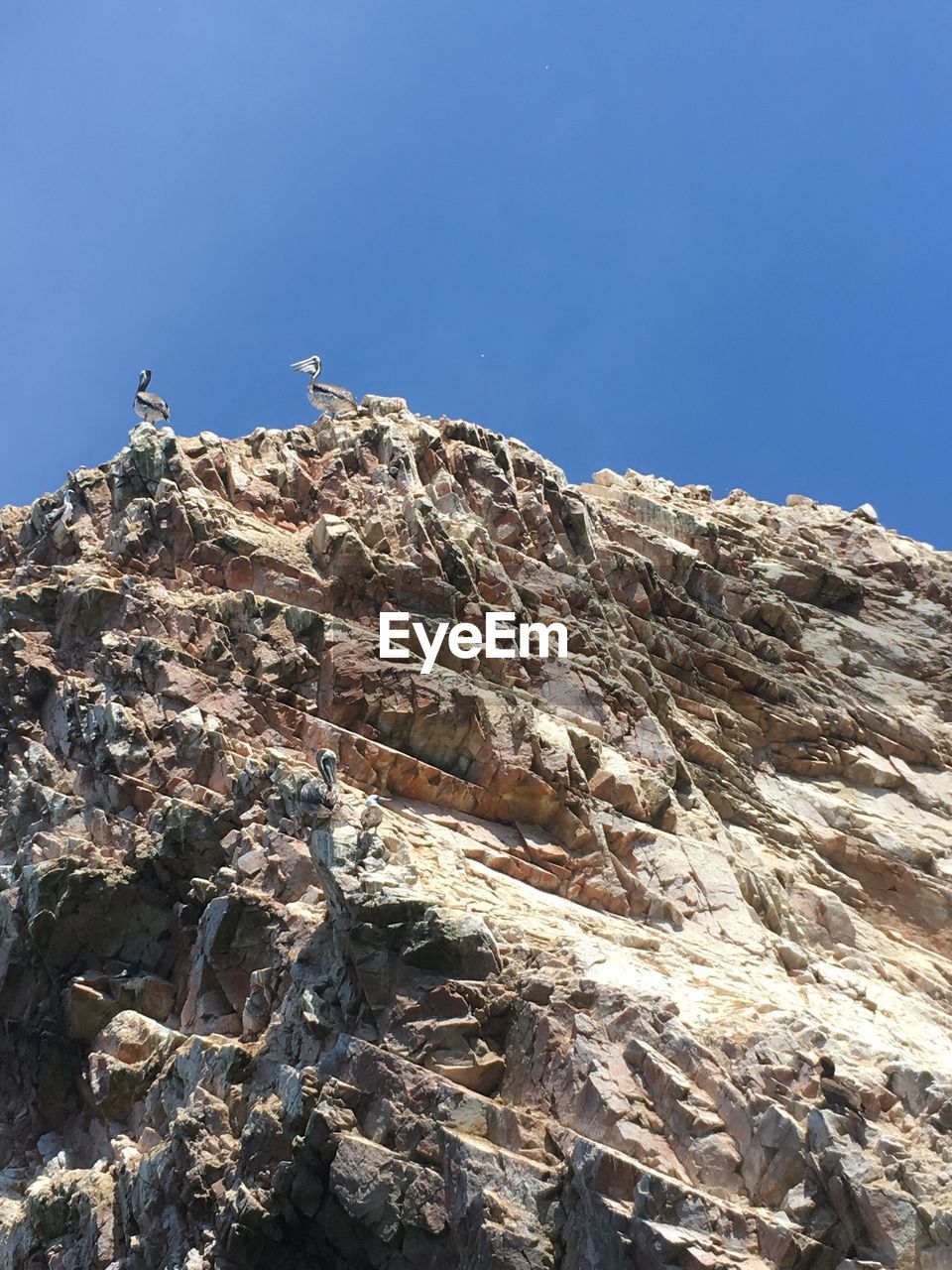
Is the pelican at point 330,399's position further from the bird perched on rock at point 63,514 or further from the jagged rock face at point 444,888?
the bird perched on rock at point 63,514

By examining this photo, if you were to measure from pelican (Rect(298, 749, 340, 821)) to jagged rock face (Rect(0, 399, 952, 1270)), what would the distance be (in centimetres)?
45

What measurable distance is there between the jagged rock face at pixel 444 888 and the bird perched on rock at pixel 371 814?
0.54 m

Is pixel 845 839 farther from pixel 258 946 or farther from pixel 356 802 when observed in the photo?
pixel 258 946

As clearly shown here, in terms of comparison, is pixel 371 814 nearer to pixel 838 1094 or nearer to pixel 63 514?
pixel 838 1094

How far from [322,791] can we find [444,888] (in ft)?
9.89

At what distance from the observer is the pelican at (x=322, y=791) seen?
2509 centimetres

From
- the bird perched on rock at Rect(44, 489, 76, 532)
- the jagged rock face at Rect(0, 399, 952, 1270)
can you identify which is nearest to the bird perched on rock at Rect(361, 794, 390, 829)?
the jagged rock face at Rect(0, 399, 952, 1270)

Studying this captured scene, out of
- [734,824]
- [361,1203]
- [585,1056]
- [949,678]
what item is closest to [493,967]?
[585,1056]

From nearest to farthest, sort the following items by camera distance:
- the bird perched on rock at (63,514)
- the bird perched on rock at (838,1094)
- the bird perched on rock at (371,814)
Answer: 1. the bird perched on rock at (838,1094)
2. the bird perched on rock at (371,814)
3. the bird perched on rock at (63,514)

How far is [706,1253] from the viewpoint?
1708cm

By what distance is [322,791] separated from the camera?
25438 mm

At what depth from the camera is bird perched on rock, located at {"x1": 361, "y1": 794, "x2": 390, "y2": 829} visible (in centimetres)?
2503

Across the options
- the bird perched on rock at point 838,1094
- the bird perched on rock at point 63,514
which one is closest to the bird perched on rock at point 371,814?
the bird perched on rock at point 838,1094

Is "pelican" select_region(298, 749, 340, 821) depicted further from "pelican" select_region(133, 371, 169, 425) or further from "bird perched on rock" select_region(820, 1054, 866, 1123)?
"pelican" select_region(133, 371, 169, 425)
